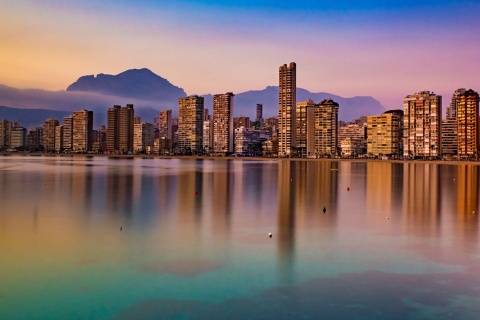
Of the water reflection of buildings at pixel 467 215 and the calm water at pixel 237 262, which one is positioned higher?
the water reflection of buildings at pixel 467 215

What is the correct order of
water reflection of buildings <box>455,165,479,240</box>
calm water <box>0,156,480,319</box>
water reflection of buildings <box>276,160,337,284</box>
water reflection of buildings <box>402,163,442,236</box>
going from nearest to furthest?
calm water <box>0,156,480,319</box> < water reflection of buildings <box>276,160,337,284</box> < water reflection of buildings <box>455,165,479,240</box> < water reflection of buildings <box>402,163,442,236</box>

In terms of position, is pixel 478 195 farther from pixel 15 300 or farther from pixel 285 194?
pixel 15 300

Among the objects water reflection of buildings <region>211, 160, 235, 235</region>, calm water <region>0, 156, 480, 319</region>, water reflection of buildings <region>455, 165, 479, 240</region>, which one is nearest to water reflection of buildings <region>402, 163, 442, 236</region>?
calm water <region>0, 156, 480, 319</region>

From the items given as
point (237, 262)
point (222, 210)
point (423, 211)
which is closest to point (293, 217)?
point (222, 210)

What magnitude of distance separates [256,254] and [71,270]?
955 centimetres

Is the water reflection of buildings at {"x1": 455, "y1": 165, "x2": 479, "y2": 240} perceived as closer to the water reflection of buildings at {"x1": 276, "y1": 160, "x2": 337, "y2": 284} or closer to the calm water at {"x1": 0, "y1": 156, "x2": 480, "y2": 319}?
the calm water at {"x1": 0, "y1": 156, "x2": 480, "y2": 319}

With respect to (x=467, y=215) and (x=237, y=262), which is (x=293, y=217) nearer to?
(x=467, y=215)

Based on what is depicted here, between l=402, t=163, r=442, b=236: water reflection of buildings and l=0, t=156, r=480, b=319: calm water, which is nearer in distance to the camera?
l=0, t=156, r=480, b=319: calm water

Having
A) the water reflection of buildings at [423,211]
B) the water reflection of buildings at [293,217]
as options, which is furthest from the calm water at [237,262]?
the water reflection of buildings at [423,211]

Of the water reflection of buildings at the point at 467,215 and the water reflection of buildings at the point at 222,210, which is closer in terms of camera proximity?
the water reflection of buildings at the point at 467,215

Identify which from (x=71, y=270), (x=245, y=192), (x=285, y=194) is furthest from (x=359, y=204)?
(x=71, y=270)

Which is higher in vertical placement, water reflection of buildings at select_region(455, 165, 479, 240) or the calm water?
water reflection of buildings at select_region(455, 165, 479, 240)

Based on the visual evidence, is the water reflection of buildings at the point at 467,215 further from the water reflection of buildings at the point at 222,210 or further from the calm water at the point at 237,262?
the water reflection of buildings at the point at 222,210

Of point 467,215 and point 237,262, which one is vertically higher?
point 467,215
